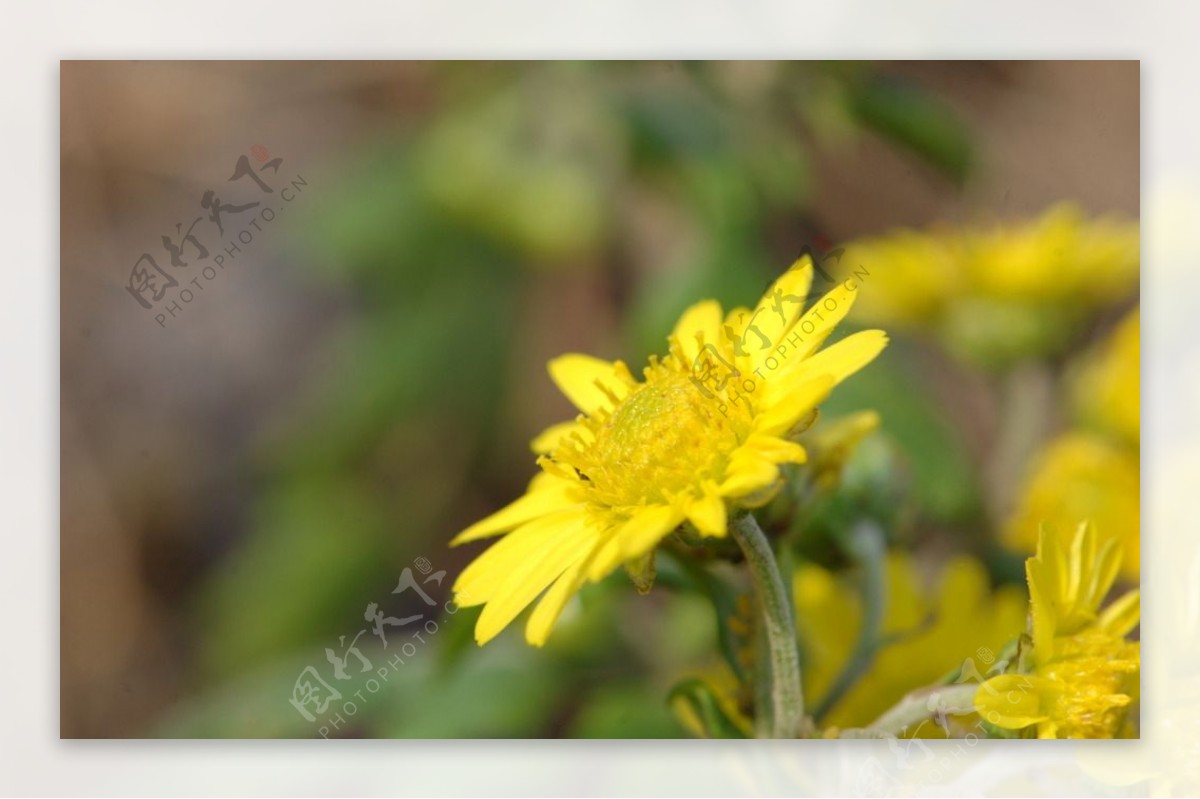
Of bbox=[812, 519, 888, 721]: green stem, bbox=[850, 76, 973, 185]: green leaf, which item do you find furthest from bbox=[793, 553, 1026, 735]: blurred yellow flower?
bbox=[850, 76, 973, 185]: green leaf

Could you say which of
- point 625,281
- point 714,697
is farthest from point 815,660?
point 625,281

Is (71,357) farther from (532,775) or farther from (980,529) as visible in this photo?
(980,529)

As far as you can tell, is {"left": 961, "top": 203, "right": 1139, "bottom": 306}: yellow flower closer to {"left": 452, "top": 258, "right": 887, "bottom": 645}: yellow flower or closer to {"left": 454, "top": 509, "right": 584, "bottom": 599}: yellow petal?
{"left": 452, "top": 258, "right": 887, "bottom": 645}: yellow flower

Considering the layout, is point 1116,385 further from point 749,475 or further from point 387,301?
point 387,301

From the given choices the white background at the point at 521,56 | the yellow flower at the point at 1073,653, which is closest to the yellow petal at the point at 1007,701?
the yellow flower at the point at 1073,653

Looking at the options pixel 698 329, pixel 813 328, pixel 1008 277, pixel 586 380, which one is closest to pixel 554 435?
pixel 586 380
